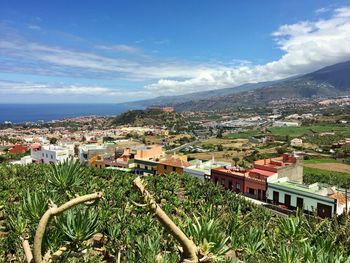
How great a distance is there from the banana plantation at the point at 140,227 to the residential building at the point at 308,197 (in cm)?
529

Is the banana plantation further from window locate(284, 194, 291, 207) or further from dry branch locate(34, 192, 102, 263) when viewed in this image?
window locate(284, 194, 291, 207)

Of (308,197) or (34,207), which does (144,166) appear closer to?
(308,197)

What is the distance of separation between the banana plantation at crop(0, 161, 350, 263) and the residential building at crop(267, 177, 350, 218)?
5.29 m

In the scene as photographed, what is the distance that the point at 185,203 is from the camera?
2453cm

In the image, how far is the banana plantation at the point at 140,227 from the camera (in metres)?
3.38

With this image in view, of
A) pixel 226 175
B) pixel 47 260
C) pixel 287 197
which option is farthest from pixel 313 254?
pixel 226 175

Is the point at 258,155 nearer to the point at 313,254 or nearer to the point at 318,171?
the point at 318,171

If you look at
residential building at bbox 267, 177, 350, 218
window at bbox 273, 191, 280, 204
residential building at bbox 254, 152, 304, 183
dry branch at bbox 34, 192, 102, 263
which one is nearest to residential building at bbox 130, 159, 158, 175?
residential building at bbox 254, 152, 304, 183

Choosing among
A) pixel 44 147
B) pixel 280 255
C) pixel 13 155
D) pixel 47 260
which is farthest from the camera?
pixel 13 155

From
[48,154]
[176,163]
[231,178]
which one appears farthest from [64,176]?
[48,154]

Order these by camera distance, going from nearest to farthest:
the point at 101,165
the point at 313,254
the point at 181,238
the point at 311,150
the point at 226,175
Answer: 1. the point at 181,238
2. the point at 313,254
3. the point at 226,175
4. the point at 101,165
5. the point at 311,150

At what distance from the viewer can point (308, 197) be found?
29.1 m

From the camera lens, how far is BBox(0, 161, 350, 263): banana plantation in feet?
11.1

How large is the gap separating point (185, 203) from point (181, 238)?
21.8 metres
